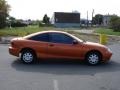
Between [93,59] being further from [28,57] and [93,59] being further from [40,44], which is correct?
[28,57]

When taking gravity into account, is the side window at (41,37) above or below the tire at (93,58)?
above

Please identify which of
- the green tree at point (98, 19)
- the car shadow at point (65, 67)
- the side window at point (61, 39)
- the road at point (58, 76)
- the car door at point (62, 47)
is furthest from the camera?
the green tree at point (98, 19)

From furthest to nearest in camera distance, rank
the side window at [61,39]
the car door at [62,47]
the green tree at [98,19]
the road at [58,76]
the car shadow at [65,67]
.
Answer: the green tree at [98,19] → the side window at [61,39] → the car door at [62,47] → the car shadow at [65,67] → the road at [58,76]

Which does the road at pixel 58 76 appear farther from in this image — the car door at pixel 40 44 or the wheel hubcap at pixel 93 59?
the car door at pixel 40 44

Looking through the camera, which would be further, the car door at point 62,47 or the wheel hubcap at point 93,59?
the wheel hubcap at point 93,59

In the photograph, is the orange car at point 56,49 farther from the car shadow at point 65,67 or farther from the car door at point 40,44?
the car shadow at point 65,67

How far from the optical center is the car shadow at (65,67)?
1156 centimetres

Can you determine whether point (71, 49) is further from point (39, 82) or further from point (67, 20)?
point (67, 20)

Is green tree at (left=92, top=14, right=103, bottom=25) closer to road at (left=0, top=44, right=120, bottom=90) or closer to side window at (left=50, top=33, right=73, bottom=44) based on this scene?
road at (left=0, top=44, right=120, bottom=90)

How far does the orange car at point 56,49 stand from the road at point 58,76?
353 millimetres

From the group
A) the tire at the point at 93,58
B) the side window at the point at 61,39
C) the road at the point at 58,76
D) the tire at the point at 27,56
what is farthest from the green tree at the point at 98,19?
the tire at the point at 27,56

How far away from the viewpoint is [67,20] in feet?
365

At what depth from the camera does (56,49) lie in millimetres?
13172

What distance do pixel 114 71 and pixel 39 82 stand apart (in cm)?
345
